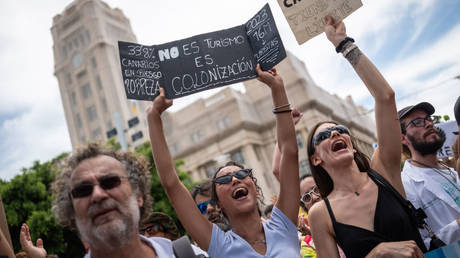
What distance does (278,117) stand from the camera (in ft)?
9.99

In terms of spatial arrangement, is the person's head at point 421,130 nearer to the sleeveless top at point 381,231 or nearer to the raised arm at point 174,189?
the sleeveless top at point 381,231

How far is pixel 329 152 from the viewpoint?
2713mm

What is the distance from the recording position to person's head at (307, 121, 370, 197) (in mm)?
2657

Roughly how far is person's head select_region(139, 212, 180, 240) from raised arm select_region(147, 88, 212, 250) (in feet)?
5.16

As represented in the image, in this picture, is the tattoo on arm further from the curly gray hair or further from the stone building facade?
the stone building facade

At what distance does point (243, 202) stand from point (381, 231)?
3.39 feet

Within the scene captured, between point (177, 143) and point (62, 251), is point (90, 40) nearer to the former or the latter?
point (177, 143)

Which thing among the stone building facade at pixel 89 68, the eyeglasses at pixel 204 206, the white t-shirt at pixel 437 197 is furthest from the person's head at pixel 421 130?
the stone building facade at pixel 89 68

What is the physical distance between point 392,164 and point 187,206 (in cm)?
139

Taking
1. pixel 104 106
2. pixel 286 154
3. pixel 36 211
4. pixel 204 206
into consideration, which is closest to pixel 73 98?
pixel 104 106

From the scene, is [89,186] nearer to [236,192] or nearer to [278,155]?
[236,192]

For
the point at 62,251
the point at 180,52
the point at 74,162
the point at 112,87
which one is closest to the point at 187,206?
the point at 74,162

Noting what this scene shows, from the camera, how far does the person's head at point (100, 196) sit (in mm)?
2049

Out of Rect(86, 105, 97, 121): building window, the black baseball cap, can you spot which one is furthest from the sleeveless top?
Rect(86, 105, 97, 121): building window
